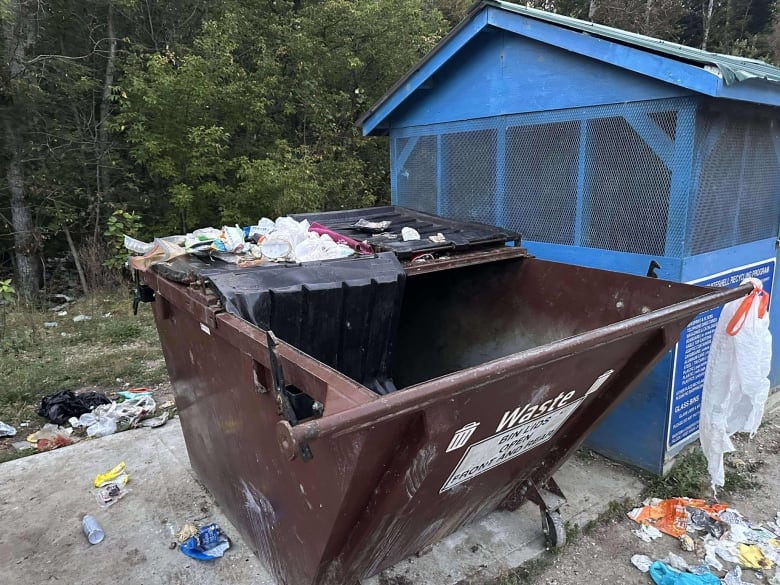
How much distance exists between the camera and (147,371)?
5.15 meters

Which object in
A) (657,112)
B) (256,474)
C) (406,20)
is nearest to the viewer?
(256,474)

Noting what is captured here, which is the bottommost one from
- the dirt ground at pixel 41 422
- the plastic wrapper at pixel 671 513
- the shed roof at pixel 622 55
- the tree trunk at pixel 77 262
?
the dirt ground at pixel 41 422

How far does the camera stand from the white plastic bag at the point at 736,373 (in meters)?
2.44

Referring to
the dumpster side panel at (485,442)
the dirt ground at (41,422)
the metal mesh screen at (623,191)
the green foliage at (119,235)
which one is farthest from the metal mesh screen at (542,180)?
the green foliage at (119,235)

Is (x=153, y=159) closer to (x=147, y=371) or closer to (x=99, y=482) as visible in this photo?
(x=147, y=371)

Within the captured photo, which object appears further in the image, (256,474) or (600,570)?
(600,570)

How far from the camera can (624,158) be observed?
3102 mm

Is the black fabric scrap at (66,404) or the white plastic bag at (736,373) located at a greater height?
the white plastic bag at (736,373)

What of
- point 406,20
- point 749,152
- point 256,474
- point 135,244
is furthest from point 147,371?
point 406,20

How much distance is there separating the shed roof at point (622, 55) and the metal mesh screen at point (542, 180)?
0.50m

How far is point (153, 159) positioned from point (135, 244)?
263 inches

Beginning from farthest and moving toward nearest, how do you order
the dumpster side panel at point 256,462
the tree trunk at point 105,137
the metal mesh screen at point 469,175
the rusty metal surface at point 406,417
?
the tree trunk at point 105,137
the metal mesh screen at point 469,175
the dumpster side panel at point 256,462
the rusty metal surface at point 406,417

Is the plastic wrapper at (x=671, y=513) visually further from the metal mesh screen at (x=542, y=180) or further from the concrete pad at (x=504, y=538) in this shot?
the metal mesh screen at (x=542, y=180)

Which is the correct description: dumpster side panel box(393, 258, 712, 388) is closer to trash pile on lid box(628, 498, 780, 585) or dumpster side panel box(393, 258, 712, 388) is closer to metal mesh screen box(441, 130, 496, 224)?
metal mesh screen box(441, 130, 496, 224)
